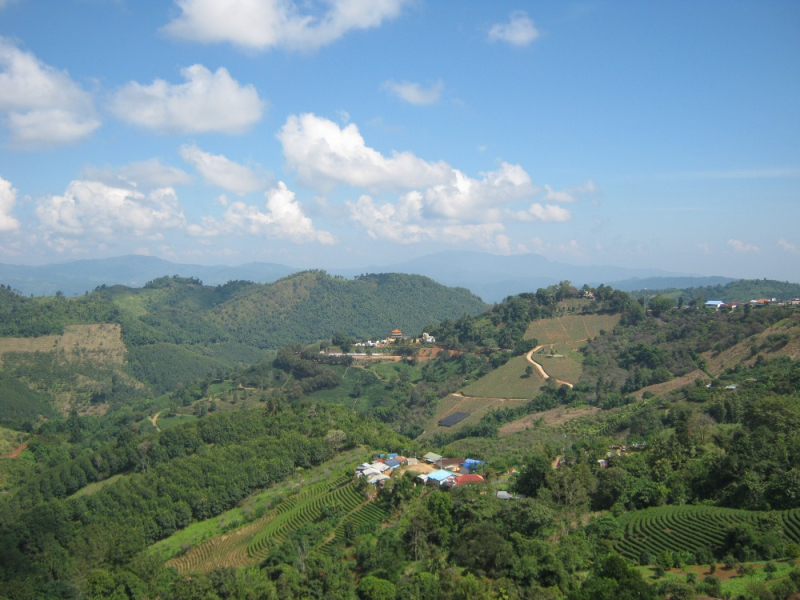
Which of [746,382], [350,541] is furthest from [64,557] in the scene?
[746,382]

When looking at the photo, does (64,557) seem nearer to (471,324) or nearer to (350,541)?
(350,541)

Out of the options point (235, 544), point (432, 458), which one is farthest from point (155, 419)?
point (432, 458)

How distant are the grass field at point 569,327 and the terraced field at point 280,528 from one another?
39.9m

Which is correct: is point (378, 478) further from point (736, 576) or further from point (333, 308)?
point (333, 308)

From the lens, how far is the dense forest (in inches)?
699

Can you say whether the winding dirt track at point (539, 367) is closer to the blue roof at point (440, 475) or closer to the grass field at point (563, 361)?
the grass field at point (563, 361)

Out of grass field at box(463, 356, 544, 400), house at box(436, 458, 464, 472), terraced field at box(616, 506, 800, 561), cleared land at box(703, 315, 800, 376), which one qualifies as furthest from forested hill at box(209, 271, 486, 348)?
terraced field at box(616, 506, 800, 561)

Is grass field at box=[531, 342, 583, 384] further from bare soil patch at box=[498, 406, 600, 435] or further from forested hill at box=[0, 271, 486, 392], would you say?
forested hill at box=[0, 271, 486, 392]

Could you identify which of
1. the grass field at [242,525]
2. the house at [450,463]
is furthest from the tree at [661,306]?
the grass field at [242,525]

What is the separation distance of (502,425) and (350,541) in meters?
25.0

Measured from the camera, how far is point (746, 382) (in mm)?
36250

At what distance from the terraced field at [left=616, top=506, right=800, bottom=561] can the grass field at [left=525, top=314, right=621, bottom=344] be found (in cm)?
4378

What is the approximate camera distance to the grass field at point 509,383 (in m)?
52.3

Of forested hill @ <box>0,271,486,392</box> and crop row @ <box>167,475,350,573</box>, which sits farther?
forested hill @ <box>0,271,486,392</box>
